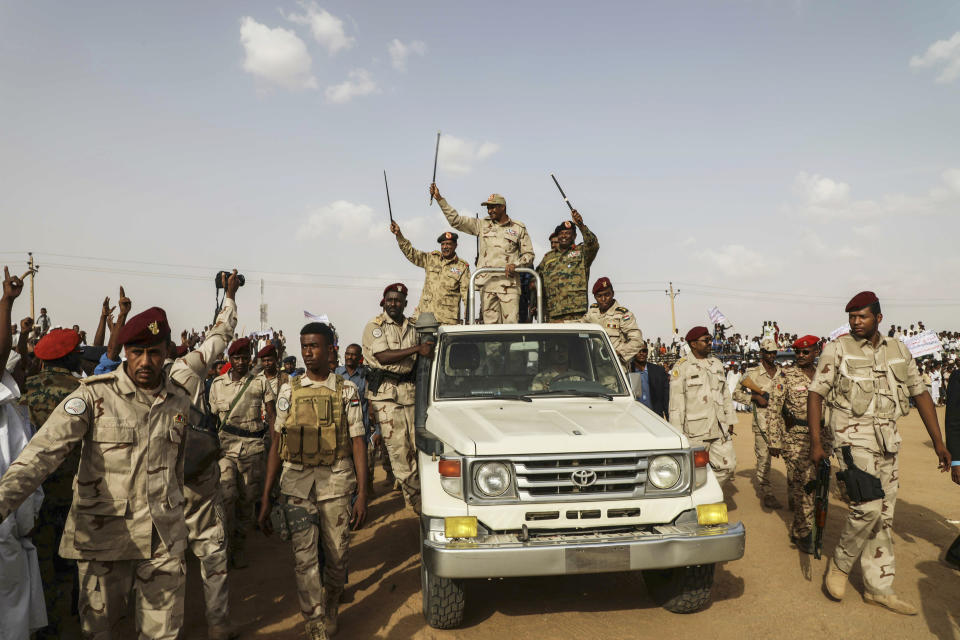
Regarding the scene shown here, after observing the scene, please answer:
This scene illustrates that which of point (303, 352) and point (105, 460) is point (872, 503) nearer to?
point (303, 352)

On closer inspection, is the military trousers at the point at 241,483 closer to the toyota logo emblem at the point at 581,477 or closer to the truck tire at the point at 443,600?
the truck tire at the point at 443,600

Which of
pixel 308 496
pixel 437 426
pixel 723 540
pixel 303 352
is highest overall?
pixel 303 352

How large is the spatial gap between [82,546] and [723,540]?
11.2 feet

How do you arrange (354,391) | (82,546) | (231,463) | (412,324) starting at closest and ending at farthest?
(82,546), (354,391), (231,463), (412,324)

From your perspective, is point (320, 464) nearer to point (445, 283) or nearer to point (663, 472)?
point (663, 472)

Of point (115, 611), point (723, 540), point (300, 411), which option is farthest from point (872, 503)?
point (115, 611)

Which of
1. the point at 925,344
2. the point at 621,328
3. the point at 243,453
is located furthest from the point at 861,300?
the point at 925,344

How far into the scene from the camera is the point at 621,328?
682 cm

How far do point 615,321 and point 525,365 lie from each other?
2005 mm

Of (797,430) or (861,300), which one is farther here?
(797,430)

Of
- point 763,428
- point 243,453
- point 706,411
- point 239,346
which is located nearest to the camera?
→ point 243,453

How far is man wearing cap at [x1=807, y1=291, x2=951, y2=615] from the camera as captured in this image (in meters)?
4.46

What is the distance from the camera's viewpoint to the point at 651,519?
391cm

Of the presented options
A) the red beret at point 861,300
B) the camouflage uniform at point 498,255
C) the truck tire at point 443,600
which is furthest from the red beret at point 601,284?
the truck tire at point 443,600
